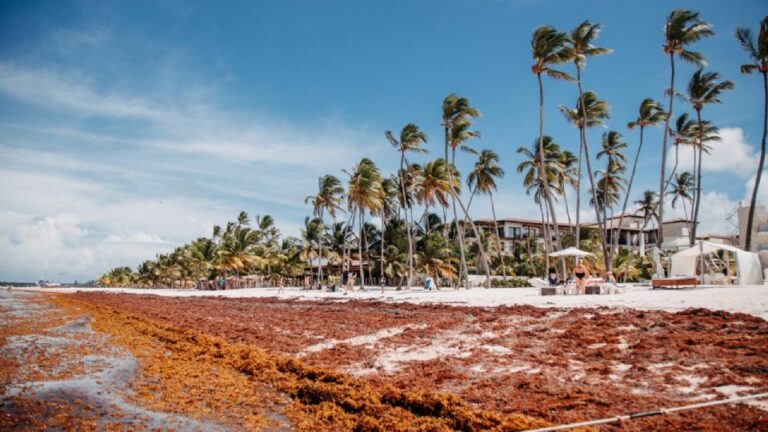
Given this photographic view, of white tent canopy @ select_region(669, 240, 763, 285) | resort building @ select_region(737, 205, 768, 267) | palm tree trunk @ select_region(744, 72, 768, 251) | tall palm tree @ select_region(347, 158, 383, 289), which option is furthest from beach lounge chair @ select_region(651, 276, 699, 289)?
resort building @ select_region(737, 205, 768, 267)

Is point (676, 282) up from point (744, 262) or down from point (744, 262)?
down

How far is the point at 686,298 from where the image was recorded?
48.3ft

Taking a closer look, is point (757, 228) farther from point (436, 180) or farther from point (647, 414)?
point (647, 414)

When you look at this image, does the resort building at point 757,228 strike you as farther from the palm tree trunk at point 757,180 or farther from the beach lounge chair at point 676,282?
the beach lounge chair at point 676,282

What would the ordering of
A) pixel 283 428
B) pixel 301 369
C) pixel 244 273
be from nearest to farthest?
pixel 283 428 < pixel 301 369 < pixel 244 273

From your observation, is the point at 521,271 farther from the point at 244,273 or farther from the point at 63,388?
the point at 63,388

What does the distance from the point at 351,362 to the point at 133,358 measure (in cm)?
553

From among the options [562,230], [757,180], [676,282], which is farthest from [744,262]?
[562,230]

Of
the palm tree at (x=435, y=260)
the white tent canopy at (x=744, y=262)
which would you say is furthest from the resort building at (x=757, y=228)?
the white tent canopy at (x=744, y=262)

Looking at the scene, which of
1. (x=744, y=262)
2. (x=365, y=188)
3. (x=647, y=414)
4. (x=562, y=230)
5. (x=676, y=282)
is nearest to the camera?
(x=647, y=414)

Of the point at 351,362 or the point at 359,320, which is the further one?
the point at 359,320

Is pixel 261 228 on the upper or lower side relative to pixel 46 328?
upper

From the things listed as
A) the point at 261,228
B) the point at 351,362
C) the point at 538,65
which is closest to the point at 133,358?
the point at 351,362

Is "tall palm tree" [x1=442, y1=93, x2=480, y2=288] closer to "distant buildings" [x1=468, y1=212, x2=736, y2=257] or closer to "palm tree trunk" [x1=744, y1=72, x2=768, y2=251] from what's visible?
"palm tree trunk" [x1=744, y1=72, x2=768, y2=251]
